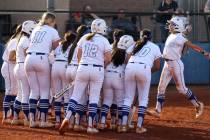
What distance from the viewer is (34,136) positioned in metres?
11.8

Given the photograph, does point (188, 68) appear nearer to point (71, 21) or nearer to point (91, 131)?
point (71, 21)

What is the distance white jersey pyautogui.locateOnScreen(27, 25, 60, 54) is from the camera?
1246cm

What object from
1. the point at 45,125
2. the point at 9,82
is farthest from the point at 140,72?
the point at 9,82

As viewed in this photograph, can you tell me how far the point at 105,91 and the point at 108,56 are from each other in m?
0.80

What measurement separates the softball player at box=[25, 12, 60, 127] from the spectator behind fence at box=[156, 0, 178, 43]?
7.92m

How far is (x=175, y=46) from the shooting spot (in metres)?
14.2

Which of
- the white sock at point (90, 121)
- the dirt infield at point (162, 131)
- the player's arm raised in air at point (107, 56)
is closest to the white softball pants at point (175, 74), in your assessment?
the dirt infield at point (162, 131)

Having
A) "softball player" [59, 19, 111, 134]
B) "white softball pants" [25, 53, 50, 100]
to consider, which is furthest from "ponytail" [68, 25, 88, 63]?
"white softball pants" [25, 53, 50, 100]

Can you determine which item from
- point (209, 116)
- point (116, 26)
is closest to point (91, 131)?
point (209, 116)

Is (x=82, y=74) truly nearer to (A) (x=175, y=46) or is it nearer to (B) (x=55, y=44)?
(B) (x=55, y=44)

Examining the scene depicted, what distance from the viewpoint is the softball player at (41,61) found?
12.5m

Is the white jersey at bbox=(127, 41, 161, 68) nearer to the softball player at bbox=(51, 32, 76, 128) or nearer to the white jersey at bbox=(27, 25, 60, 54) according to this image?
the softball player at bbox=(51, 32, 76, 128)

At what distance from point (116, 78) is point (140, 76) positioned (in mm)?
478

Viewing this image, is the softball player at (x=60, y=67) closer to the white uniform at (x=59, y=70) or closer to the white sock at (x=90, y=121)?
the white uniform at (x=59, y=70)
